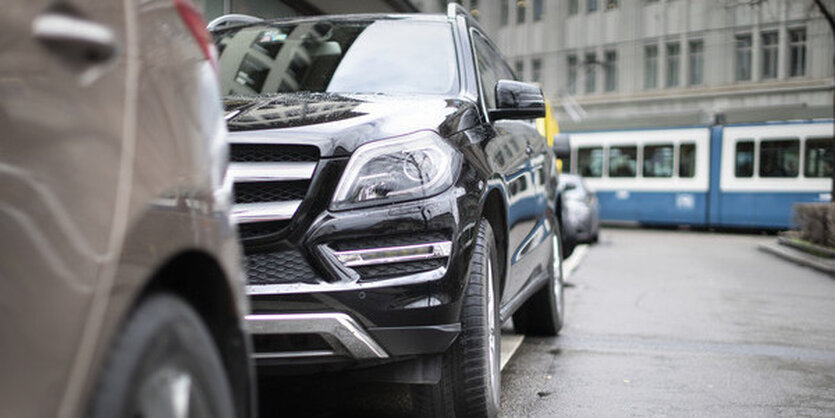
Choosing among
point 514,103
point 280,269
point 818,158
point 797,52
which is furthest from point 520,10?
point 280,269

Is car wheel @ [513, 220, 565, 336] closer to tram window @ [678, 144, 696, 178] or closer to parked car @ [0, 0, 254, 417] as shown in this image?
parked car @ [0, 0, 254, 417]

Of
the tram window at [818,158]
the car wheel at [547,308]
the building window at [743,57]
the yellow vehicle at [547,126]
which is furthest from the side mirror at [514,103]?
the building window at [743,57]

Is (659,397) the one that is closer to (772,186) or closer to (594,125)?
(772,186)

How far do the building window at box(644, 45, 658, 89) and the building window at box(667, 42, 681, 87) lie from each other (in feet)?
2.03

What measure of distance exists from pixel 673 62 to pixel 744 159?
19.2 m

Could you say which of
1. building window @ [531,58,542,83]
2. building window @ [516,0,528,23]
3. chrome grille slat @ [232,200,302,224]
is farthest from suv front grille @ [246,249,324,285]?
building window @ [531,58,542,83]

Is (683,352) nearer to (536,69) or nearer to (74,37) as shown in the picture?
(74,37)

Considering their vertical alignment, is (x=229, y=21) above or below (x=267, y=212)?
above

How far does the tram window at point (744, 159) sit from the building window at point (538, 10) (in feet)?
71.5

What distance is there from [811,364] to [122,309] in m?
5.43

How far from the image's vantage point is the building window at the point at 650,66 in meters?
43.5

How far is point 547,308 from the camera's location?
6691 mm

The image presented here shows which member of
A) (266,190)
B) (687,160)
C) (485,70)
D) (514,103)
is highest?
(485,70)

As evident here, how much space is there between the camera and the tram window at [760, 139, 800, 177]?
24375 mm
